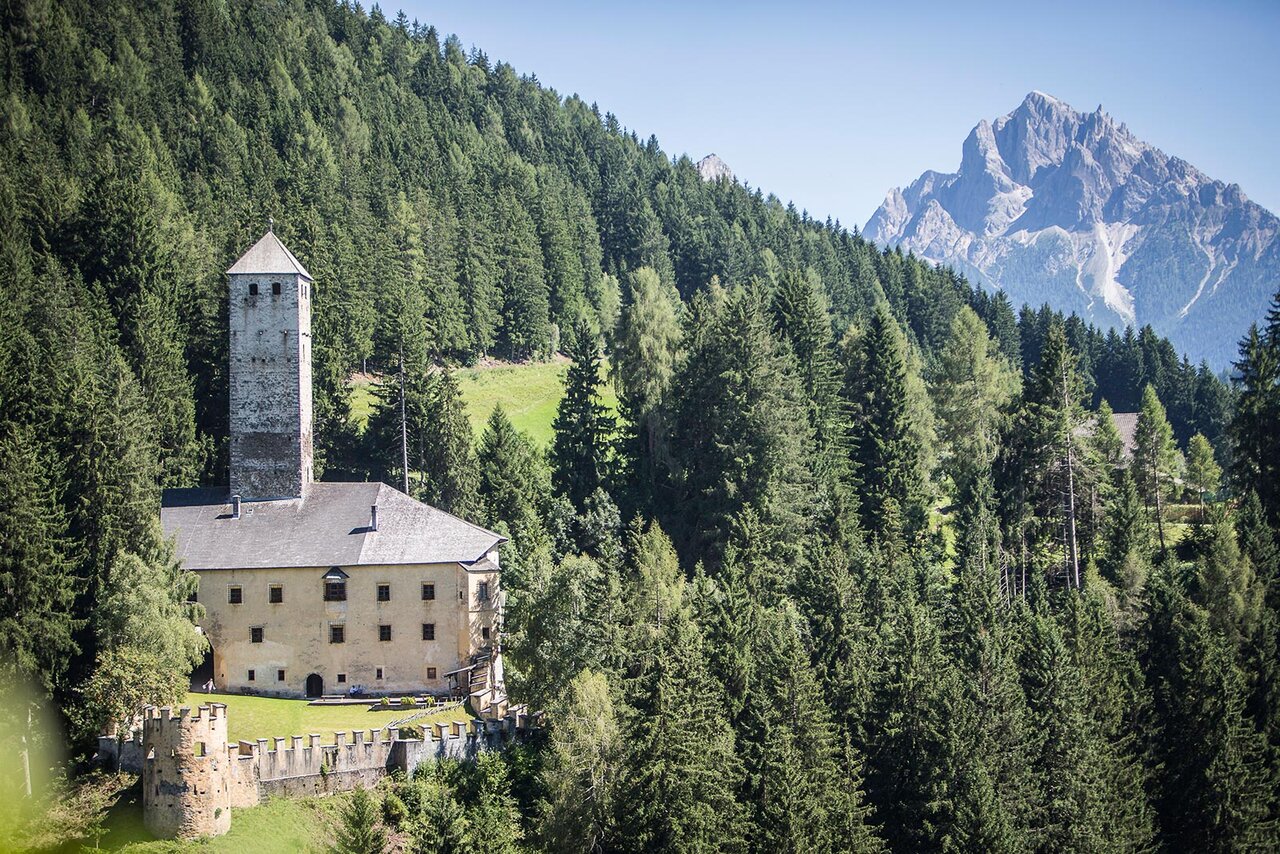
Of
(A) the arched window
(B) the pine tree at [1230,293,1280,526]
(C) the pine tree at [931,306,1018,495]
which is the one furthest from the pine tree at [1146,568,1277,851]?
(A) the arched window

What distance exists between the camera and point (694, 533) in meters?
67.3

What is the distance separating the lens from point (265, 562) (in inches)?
2140

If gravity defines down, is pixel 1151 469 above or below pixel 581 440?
below

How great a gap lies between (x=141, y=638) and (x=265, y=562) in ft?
27.9

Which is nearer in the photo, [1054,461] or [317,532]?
[317,532]

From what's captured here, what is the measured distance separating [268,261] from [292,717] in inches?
811

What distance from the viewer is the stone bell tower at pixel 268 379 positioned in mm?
57469

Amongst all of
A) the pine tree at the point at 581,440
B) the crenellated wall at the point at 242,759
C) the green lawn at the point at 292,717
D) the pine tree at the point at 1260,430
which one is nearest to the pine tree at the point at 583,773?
the crenellated wall at the point at 242,759

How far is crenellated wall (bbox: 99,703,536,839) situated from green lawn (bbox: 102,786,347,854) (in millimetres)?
360

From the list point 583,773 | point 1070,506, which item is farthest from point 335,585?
point 1070,506

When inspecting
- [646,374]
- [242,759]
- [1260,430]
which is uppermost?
[646,374]

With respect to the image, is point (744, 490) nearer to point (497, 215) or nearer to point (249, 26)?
point (497, 215)

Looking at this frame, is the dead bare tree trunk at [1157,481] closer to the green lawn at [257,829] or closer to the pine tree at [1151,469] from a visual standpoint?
the pine tree at [1151,469]

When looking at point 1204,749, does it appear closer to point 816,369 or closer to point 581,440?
point 816,369
